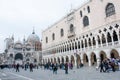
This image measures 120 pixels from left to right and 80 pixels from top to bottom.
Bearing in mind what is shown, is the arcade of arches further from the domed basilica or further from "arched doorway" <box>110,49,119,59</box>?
the domed basilica

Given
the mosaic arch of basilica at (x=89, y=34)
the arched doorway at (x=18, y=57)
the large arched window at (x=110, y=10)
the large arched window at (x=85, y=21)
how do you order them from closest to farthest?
the mosaic arch of basilica at (x=89, y=34) → the large arched window at (x=110, y=10) → the large arched window at (x=85, y=21) → the arched doorway at (x=18, y=57)

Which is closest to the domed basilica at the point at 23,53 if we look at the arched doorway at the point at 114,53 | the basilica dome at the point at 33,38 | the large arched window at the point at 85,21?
the basilica dome at the point at 33,38

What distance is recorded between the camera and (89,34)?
38000mm

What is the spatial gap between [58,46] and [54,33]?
5885mm

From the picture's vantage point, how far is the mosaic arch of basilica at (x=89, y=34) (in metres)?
31.7

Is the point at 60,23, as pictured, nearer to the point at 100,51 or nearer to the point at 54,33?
the point at 54,33

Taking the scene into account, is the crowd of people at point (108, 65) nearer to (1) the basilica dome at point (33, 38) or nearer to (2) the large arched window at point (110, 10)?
(2) the large arched window at point (110, 10)

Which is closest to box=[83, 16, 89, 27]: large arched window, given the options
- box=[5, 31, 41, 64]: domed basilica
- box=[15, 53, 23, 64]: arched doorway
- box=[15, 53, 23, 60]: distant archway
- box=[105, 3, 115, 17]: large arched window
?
box=[105, 3, 115, 17]: large arched window

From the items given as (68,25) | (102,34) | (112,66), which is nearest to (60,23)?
(68,25)

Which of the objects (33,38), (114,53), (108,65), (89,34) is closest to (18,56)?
(33,38)

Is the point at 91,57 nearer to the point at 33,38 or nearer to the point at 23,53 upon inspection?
the point at 23,53

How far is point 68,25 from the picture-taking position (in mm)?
48312

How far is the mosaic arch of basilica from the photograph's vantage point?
31719 mm

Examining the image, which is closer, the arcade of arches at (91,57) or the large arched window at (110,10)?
the large arched window at (110,10)
